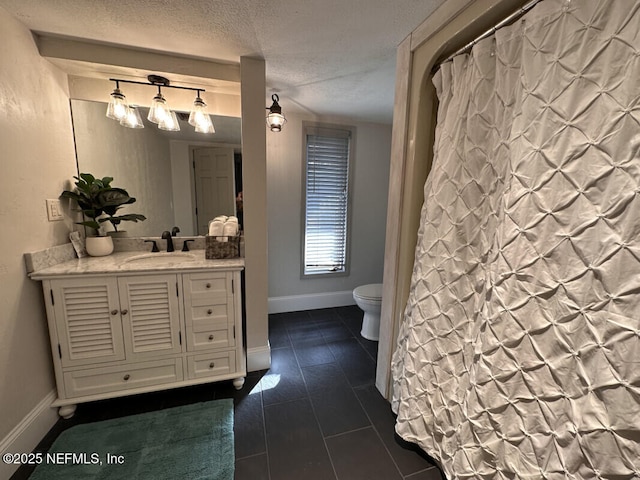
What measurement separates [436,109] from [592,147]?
31.6 inches

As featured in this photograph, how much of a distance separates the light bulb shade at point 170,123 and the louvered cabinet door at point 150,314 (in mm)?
1096

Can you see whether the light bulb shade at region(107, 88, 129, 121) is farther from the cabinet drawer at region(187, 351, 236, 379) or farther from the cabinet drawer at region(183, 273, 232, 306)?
the cabinet drawer at region(187, 351, 236, 379)

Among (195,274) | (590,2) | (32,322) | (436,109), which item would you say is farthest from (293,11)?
(32,322)

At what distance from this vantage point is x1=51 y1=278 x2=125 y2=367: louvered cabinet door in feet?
4.75

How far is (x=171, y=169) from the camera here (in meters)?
2.01

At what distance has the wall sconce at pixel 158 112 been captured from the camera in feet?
5.86

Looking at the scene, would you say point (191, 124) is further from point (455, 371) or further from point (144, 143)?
point (455, 371)

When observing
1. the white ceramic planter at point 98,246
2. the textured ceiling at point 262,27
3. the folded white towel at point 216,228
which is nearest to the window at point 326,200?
the textured ceiling at point 262,27

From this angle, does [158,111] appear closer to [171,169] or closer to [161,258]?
[171,169]

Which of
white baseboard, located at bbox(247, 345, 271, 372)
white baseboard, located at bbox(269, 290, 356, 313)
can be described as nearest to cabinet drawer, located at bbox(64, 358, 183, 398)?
white baseboard, located at bbox(247, 345, 271, 372)

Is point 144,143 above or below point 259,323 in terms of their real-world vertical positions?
above

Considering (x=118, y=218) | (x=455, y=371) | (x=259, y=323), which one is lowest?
(x=259, y=323)

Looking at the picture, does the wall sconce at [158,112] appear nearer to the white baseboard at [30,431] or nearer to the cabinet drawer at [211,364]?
the cabinet drawer at [211,364]

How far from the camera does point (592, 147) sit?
73 cm
